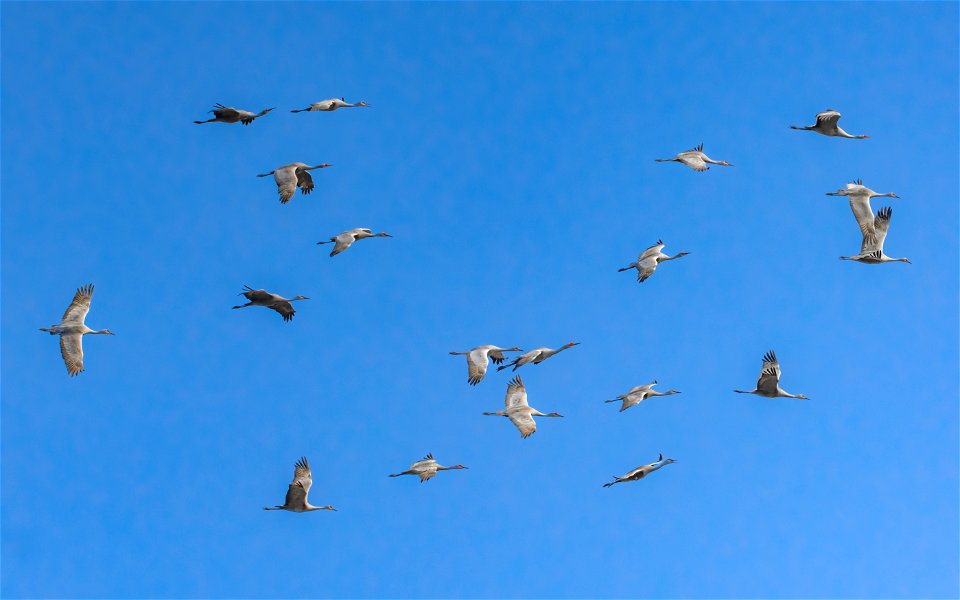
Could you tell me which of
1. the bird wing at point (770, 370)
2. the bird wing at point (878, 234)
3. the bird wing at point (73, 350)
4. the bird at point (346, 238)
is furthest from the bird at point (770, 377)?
the bird wing at point (73, 350)

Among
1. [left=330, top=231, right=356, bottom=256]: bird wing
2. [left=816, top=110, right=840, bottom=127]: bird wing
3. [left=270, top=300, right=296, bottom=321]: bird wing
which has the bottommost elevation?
[left=270, top=300, right=296, bottom=321]: bird wing

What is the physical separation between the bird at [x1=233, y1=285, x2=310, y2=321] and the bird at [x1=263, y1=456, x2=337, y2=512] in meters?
3.94

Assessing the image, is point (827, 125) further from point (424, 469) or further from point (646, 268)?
point (424, 469)

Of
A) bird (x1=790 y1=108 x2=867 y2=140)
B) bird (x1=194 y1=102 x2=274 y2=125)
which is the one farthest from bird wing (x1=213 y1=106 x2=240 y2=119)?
bird (x1=790 y1=108 x2=867 y2=140)

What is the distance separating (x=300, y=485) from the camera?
3167cm

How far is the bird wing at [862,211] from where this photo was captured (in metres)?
33.3

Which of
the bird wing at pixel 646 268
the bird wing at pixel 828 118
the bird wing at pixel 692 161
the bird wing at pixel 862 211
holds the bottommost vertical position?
the bird wing at pixel 646 268

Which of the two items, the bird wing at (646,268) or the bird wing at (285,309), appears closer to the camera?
the bird wing at (646,268)

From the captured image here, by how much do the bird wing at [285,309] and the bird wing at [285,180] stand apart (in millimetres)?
3020

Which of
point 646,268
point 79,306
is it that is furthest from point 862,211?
point 79,306

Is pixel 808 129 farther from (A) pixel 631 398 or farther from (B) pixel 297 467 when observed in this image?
(B) pixel 297 467

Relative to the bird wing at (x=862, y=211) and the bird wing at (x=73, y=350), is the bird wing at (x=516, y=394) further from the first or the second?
the bird wing at (x=73, y=350)

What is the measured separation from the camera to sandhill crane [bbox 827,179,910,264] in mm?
33062

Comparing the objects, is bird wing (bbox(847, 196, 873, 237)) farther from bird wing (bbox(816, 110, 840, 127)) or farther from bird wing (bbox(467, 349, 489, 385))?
bird wing (bbox(467, 349, 489, 385))
